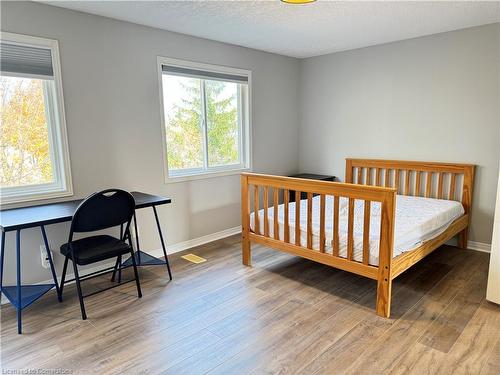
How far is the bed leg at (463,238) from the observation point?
3645 mm

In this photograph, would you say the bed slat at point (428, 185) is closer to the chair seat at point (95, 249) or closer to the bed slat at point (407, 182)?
the bed slat at point (407, 182)

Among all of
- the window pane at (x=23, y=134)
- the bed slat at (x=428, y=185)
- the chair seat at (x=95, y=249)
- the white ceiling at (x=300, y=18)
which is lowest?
the chair seat at (x=95, y=249)

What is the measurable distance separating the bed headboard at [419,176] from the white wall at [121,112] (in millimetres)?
1549

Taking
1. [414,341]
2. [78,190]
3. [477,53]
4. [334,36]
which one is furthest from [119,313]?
[477,53]

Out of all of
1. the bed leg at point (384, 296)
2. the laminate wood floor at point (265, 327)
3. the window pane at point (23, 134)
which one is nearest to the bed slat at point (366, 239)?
the bed leg at point (384, 296)

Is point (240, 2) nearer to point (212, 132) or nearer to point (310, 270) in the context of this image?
point (212, 132)

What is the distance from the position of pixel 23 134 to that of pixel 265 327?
2.38m

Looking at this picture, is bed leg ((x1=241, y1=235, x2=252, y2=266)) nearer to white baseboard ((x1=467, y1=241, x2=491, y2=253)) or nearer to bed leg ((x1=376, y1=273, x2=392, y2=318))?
bed leg ((x1=376, y1=273, x2=392, y2=318))

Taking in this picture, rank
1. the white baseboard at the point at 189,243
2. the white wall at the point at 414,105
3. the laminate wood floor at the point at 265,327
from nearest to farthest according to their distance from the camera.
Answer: the laminate wood floor at the point at 265,327 < the white baseboard at the point at 189,243 < the white wall at the point at 414,105

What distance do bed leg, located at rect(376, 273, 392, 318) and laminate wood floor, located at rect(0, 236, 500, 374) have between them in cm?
7

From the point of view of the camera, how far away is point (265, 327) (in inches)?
89.7

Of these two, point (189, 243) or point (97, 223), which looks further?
point (189, 243)

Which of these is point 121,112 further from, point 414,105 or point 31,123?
point 414,105

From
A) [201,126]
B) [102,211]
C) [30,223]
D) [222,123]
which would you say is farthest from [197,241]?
[30,223]
